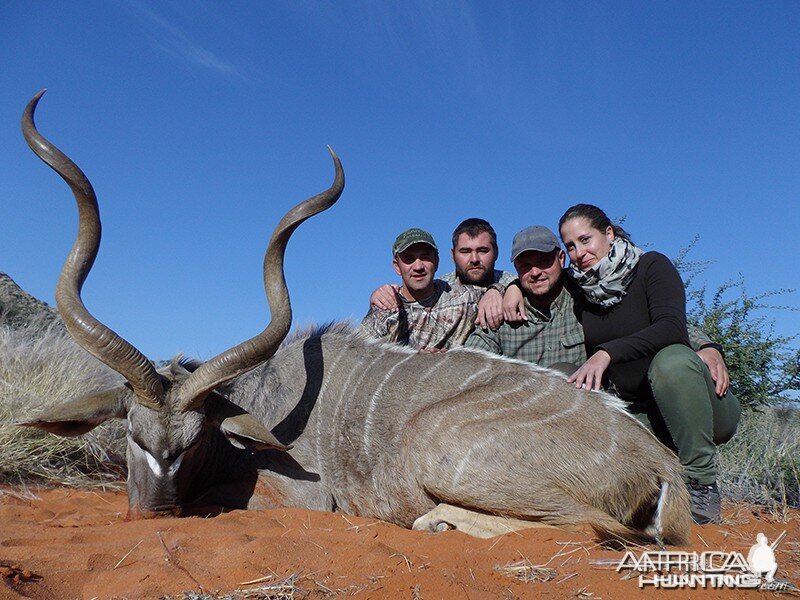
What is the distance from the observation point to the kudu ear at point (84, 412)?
3.26 m

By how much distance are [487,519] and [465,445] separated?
1.12 feet

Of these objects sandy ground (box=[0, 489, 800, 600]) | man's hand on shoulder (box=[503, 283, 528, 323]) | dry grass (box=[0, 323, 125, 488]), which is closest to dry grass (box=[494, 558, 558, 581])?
sandy ground (box=[0, 489, 800, 600])

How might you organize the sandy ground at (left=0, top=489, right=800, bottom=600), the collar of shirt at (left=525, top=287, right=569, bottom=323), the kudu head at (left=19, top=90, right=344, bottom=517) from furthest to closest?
the collar of shirt at (left=525, top=287, right=569, bottom=323), the kudu head at (left=19, top=90, right=344, bottom=517), the sandy ground at (left=0, top=489, right=800, bottom=600)

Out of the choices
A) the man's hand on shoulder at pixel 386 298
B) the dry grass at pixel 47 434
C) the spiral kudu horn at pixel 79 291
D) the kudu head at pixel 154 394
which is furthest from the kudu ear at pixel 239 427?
the man's hand on shoulder at pixel 386 298

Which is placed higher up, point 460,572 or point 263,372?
point 263,372

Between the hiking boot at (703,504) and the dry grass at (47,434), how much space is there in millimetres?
3521

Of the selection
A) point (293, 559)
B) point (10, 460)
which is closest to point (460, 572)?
point (293, 559)

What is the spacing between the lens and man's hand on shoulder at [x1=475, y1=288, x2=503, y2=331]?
14.2 ft

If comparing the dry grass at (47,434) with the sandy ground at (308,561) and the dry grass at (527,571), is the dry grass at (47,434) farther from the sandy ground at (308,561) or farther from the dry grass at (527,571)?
the dry grass at (527,571)

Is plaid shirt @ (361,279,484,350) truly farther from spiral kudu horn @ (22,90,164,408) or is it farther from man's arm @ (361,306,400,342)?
spiral kudu horn @ (22,90,164,408)

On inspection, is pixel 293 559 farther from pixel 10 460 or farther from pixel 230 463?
pixel 10 460

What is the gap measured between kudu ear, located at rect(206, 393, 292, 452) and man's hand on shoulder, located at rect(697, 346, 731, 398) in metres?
2.35

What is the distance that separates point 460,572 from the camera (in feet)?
7.07

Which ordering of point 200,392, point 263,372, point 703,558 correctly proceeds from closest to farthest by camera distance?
point 703,558 → point 200,392 → point 263,372
